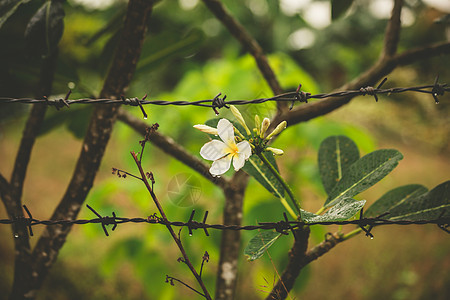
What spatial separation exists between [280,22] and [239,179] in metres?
5.58

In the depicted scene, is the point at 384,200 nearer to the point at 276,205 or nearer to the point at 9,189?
the point at 276,205

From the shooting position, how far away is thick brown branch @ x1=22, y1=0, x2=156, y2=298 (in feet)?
2.38

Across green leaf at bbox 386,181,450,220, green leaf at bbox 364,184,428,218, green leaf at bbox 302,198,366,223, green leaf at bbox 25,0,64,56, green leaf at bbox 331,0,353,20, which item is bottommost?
green leaf at bbox 302,198,366,223

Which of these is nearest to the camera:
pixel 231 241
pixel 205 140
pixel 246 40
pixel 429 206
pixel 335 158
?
pixel 429 206

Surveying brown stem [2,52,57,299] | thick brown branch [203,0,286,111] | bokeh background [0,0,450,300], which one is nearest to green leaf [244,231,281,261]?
bokeh background [0,0,450,300]

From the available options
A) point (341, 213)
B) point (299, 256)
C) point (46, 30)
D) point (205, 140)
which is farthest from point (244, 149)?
point (205, 140)

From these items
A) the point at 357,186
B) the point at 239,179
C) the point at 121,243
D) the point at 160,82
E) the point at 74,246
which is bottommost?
the point at 357,186

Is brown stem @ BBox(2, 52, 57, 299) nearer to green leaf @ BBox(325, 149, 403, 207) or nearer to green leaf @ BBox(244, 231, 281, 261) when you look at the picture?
green leaf @ BBox(244, 231, 281, 261)

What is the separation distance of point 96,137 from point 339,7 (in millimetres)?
797

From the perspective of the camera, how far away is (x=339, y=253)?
10.3ft

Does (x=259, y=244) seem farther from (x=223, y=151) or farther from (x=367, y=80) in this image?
(x=367, y=80)

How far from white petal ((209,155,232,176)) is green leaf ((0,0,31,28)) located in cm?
60

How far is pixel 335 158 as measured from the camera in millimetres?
688

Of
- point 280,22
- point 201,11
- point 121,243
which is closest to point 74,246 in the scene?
point 121,243
